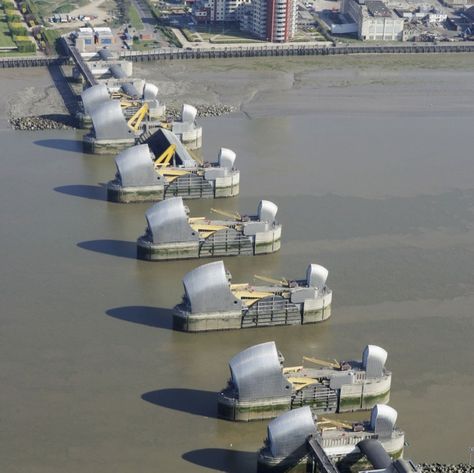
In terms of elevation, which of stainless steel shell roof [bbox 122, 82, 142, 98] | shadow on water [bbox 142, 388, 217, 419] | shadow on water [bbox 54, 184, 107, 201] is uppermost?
stainless steel shell roof [bbox 122, 82, 142, 98]

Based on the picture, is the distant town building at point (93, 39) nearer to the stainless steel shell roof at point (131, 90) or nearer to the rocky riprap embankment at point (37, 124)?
the stainless steel shell roof at point (131, 90)

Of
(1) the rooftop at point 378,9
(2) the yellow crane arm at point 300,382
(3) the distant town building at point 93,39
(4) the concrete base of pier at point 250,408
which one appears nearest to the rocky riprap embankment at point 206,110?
(3) the distant town building at point 93,39

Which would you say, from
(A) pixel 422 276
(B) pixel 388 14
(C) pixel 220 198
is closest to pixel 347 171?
(C) pixel 220 198

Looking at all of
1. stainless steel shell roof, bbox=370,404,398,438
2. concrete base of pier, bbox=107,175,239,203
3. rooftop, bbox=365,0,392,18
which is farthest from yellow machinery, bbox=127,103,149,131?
stainless steel shell roof, bbox=370,404,398,438

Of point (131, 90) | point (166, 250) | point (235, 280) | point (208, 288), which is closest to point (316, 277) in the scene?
point (208, 288)

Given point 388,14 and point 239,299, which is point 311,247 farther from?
point 388,14

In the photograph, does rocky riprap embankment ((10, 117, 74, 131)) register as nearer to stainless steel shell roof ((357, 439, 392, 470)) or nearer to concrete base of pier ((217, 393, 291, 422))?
concrete base of pier ((217, 393, 291, 422))
